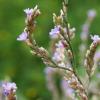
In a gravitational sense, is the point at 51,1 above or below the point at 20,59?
above

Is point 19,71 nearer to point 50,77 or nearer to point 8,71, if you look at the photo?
point 8,71

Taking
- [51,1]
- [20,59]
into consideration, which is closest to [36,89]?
[20,59]

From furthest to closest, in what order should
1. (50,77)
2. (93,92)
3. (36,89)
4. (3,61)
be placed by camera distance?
1. (3,61)
2. (36,89)
3. (50,77)
4. (93,92)

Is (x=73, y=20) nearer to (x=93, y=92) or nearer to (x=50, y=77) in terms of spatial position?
(x=50, y=77)

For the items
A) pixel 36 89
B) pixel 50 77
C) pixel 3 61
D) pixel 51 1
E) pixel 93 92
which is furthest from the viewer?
pixel 51 1

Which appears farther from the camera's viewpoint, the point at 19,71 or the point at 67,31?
the point at 19,71

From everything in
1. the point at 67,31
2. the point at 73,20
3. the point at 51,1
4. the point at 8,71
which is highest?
the point at 51,1
